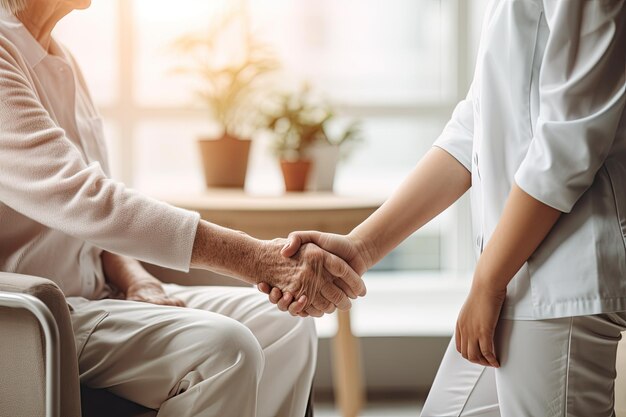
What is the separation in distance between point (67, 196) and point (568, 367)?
884 millimetres

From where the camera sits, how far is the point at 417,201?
1624 millimetres

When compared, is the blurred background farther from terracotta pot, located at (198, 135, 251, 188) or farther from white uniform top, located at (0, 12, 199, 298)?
white uniform top, located at (0, 12, 199, 298)

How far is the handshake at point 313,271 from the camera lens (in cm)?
166

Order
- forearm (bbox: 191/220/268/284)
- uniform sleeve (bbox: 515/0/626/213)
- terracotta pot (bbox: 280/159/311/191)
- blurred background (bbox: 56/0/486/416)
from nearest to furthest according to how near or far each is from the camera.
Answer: uniform sleeve (bbox: 515/0/626/213), forearm (bbox: 191/220/268/284), terracotta pot (bbox: 280/159/311/191), blurred background (bbox: 56/0/486/416)

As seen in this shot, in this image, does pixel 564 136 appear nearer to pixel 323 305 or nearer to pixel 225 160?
pixel 323 305

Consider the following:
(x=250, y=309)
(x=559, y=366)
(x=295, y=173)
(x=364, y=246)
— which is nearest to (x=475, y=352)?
(x=559, y=366)

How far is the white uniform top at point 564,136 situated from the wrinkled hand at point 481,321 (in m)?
0.02

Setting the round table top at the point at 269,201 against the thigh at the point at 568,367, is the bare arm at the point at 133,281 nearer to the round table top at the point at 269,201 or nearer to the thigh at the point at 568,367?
the round table top at the point at 269,201

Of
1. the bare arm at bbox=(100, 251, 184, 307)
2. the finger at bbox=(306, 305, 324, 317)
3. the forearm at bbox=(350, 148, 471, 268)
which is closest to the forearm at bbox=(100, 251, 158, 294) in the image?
the bare arm at bbox=(100, 251, 184, 307)

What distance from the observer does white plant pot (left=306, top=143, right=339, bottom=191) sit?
8.72ft

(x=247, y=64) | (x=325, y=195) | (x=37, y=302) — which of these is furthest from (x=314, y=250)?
(x=247, y=64)

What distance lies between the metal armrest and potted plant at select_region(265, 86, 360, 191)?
1.50 metres

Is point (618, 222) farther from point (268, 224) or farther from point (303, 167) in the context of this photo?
point (303, 167)

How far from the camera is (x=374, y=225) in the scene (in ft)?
5.62
